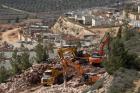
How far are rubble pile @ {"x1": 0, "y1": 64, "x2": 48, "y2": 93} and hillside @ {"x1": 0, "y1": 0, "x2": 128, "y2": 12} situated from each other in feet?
333

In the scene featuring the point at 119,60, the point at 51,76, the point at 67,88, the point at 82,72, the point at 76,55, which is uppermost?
the point at 119,60

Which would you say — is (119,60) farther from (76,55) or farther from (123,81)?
(76,55)

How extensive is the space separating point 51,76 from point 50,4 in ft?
379

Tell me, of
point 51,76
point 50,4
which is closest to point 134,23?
point 51,76

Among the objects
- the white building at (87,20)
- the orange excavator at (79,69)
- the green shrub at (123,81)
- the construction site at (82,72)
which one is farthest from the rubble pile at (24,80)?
the white building at (87,20)

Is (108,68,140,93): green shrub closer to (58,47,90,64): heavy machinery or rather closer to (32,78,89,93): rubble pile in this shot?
(32,78,89,93): rubble pile

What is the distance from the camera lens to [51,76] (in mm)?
25984

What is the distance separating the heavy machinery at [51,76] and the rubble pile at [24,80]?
1.46 meters

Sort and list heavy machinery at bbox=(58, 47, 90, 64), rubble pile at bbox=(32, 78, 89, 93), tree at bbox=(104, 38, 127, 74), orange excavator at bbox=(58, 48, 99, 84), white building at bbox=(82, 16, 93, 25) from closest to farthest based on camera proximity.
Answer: tree at bbox=(104, 38, 127, 74) → rubble pile at bbox=(32, 78, 89, 93) → orange excavator at bbox=(58, 48, 99, 84) → heavy machinery at bbox=(58, 47, 90, 64) → white building at bbox=(82, 16, 93, 25)

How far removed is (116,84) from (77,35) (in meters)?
60.9

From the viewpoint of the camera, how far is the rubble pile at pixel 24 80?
26.9 metres

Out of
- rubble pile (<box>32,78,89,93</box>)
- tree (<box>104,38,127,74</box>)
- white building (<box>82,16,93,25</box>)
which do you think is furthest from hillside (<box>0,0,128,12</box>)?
tree (<box>104,38,127,74</box>)

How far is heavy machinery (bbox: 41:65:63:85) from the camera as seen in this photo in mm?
25797

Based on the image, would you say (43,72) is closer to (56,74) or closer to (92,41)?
(56,74)
